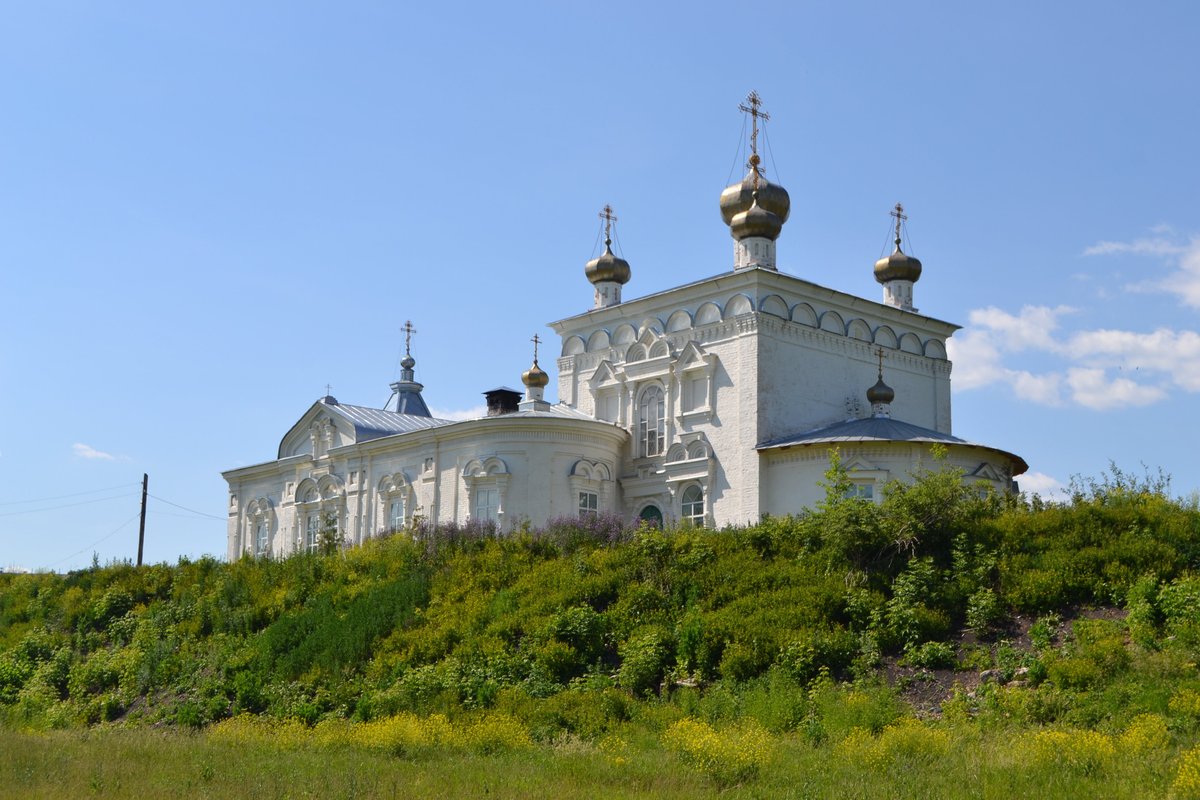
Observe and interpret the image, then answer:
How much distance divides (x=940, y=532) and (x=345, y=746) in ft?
25.2

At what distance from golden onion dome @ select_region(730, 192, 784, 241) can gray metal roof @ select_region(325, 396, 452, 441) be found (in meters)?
8.50

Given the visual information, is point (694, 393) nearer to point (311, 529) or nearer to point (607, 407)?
point (607, 407)

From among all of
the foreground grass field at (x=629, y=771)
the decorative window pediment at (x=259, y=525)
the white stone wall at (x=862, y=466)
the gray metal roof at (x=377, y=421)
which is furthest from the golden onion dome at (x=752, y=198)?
the foreground grass field at (x=629, y=771)

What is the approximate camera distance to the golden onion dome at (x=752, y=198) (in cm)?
2911

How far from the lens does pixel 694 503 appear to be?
27.9 m

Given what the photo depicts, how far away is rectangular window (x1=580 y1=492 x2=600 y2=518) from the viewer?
2820 centimetres

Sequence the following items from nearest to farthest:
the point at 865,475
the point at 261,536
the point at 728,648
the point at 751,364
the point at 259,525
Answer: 1. the point at 728,648
2. the point at 865,475
3. the point at 751,364
4. the point at 261,536
5. the point at 259,525

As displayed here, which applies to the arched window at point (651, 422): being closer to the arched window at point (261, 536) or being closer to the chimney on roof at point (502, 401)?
the chimney on roof at point (502, 401)

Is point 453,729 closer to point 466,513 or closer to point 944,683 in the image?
point 944,683

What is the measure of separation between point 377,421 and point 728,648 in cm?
1984

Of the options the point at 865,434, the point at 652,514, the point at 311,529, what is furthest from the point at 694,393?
the point at 311,529

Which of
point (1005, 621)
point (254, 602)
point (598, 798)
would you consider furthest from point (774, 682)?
point (254, 602)

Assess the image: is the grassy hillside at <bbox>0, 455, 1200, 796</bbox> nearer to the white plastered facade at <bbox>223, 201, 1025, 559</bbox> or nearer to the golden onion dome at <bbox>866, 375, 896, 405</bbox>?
the white plastered facade at <bbox>223, 201, 1025, 559</bbox>

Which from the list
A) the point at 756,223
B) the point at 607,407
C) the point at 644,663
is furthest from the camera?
the point at 607,407
